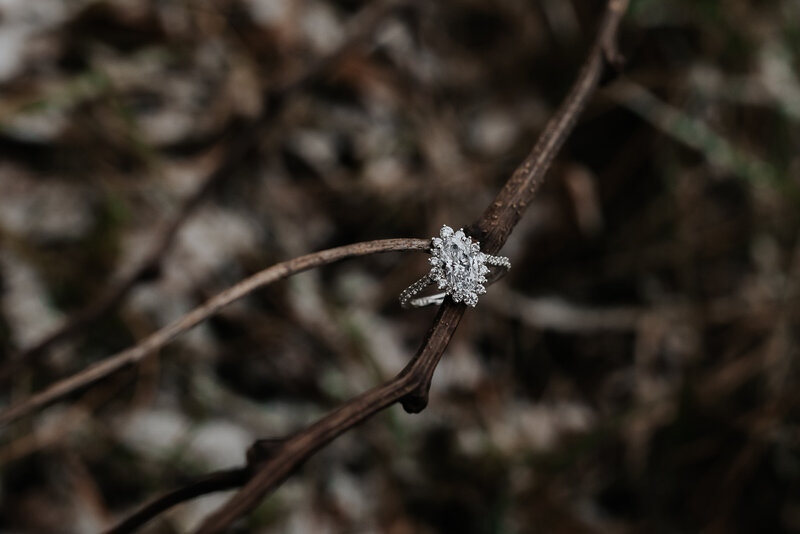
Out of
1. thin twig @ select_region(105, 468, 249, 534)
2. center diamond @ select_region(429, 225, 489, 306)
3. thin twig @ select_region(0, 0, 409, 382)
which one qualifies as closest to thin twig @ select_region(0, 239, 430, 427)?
center diamond @ select_region(429, 225, 489, 306)

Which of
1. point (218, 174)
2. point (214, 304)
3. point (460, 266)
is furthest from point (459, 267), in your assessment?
point (218, 174)

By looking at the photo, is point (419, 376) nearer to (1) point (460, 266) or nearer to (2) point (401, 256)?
(1) point (460, 266)

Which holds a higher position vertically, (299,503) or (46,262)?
(46,262)

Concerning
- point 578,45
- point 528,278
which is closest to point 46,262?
point 528,278

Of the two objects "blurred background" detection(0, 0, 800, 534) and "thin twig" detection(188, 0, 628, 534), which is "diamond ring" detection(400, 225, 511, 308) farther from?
"blurred background" detection(0, 0, 800, 534)

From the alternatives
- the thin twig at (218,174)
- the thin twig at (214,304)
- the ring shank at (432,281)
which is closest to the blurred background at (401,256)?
the thin twig at (218,174)

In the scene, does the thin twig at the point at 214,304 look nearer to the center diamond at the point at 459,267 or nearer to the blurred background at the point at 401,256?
the center diamond at the point at 459,267

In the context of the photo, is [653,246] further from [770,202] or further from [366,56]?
[366,56]
